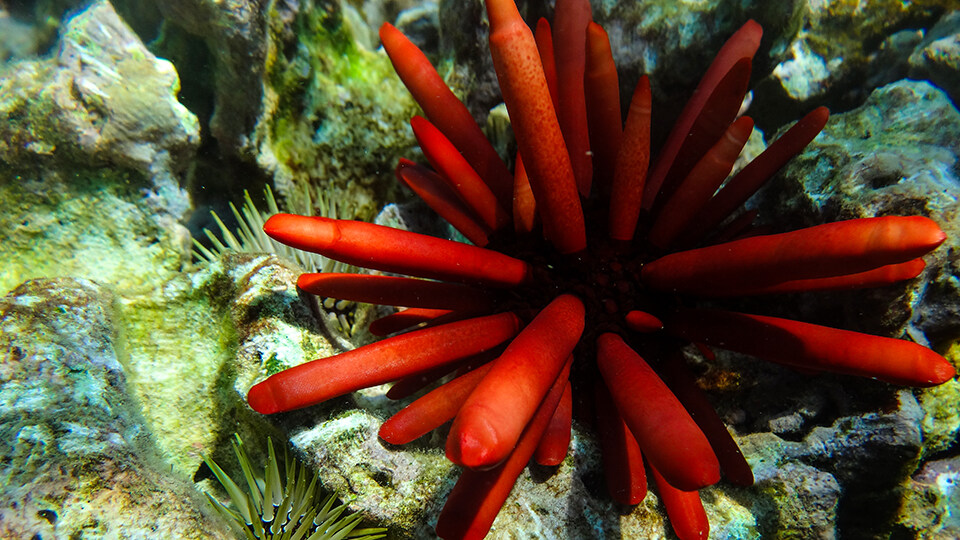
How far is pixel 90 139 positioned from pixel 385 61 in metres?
1.57

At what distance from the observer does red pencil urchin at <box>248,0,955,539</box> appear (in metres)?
1.06

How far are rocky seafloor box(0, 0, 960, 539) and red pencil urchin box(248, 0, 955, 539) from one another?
0.28 m

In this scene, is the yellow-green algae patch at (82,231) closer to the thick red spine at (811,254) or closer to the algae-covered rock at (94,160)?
the algae-covered rock at (94,160)

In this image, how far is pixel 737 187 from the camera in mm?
1742

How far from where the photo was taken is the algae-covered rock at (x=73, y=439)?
1.29m

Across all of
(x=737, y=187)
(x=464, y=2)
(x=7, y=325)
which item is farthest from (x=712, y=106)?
(x=7, y=325)

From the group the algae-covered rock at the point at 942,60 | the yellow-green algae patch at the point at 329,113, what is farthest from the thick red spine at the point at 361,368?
the algae-covered rock at the point at 942,60

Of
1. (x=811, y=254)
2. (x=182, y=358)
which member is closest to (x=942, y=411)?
(x=811, y=254)

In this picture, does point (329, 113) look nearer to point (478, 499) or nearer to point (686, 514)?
point (478, 499)

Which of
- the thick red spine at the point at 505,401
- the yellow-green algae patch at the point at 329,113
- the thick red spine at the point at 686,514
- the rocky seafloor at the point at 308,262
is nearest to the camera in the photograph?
the thick red spine at the point at 505,401

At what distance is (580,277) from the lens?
1.69 metres

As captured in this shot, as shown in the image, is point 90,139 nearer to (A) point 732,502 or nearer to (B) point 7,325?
(B) point 7,325

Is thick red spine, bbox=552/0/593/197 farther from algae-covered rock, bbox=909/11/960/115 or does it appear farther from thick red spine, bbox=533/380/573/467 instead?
algae-covered rock, bbox=909/11/960/115

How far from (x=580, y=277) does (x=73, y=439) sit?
167cm
